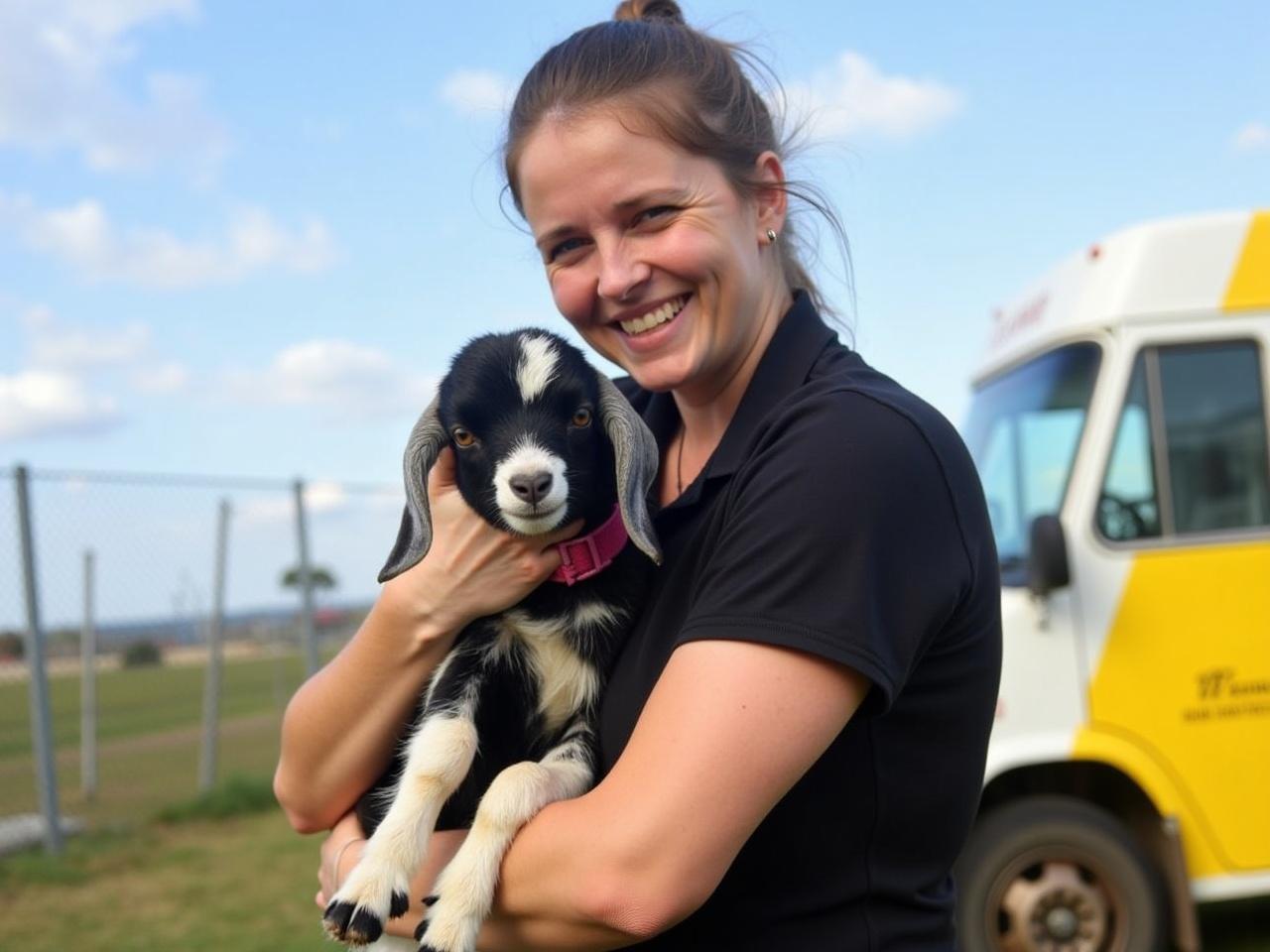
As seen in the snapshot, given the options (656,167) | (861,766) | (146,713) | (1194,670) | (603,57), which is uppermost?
(603,57)

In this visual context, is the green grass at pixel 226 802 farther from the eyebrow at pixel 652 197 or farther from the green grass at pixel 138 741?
the eyebrow at pixel 652 197

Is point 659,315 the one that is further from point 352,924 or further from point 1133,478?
point 1133,478

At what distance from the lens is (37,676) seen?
7.27 m

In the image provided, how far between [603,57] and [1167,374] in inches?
139

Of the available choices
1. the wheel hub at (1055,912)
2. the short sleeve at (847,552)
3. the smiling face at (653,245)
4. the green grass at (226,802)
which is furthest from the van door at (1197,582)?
the green grass at (226,802)

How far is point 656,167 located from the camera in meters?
1.88

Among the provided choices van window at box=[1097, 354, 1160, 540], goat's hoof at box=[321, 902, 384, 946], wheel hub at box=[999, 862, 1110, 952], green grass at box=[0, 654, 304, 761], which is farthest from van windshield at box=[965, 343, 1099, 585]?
green grass at box=[0, 654, 304, 761]

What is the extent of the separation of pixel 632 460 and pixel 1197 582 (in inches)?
132

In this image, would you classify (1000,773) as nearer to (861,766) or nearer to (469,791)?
(469,791)

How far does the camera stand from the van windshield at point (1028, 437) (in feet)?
15.9

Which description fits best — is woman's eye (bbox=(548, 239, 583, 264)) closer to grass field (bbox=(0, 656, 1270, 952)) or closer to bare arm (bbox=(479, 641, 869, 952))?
bare arm (bbox=(479, 641, 869, 952))

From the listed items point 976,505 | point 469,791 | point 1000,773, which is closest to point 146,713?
point 1000,773

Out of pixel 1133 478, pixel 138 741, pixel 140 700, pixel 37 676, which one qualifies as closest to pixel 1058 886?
pixel 1133 478

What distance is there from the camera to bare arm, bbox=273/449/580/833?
1995mm
